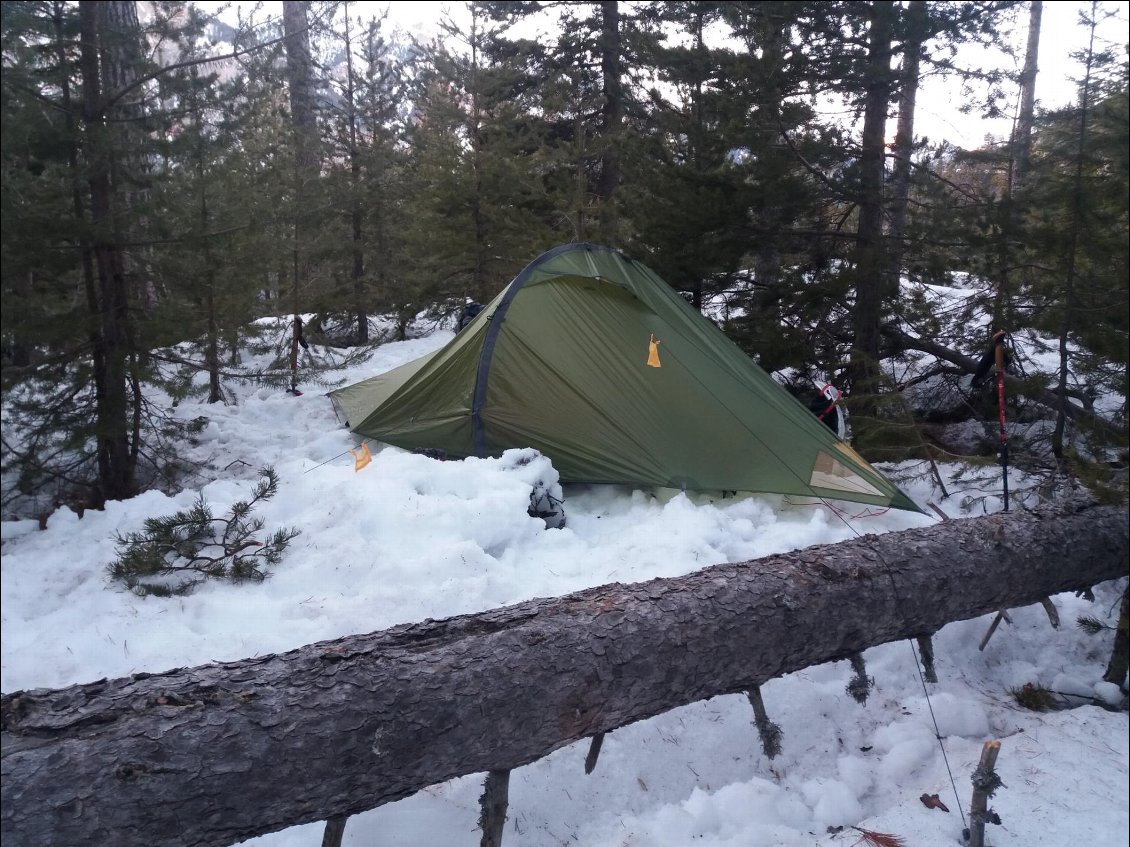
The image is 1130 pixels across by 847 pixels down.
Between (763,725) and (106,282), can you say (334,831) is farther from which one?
(106,282)

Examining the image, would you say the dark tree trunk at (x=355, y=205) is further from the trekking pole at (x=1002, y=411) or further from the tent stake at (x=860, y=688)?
the tent stake at (x=860, y=688)

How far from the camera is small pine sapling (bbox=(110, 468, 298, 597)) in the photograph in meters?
4.14

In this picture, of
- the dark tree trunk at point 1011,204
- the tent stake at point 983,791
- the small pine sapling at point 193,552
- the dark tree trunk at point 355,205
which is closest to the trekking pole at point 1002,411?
the dark tree trunk at point 1011,204

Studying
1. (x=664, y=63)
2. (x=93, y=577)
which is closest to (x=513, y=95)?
(x=664, y=63)

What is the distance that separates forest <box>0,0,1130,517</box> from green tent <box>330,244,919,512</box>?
853 mm

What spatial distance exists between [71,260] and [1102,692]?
699cm

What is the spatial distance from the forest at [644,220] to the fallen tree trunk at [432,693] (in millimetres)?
1264

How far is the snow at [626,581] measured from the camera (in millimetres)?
2711

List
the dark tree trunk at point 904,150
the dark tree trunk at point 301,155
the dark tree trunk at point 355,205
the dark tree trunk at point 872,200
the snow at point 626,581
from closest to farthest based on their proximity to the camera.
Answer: the snow at point 626,581, the dark tree trunk at point 904,150, the dark tree trunk at point 872,200, the dark tree trunk at point 301,155, the dark tree trunk at point 355,205

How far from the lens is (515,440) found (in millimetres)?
5922

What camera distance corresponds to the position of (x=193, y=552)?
4.35 metres

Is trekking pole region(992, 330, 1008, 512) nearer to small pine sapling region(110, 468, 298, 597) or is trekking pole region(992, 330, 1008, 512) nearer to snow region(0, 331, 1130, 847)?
snow region(0, 331, 1130, 847)

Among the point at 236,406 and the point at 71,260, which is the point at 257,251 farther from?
the point at 71,260

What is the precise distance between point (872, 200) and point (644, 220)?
2471 mm
